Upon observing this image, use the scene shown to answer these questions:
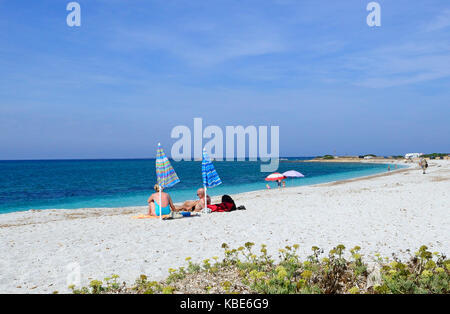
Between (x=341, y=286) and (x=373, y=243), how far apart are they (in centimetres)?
388

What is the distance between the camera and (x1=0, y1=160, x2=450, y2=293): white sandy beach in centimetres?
716

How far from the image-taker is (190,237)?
32.8ft

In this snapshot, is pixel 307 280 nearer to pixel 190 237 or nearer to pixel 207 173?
Answer: pixel 190 237

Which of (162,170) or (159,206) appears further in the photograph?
(159,206)

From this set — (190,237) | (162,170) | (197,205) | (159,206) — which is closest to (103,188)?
(197,205)

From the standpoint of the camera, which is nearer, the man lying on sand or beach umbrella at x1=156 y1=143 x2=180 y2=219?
beach umbrella at x1=156 y1=143 x2=180 y2=219

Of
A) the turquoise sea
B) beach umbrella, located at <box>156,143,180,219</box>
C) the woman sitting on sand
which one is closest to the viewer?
beach umbrella, located at <box>156,143,180,219</box>

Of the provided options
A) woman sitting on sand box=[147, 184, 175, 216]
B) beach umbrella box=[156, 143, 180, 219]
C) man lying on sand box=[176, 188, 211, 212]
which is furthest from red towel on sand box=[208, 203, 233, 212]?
beach umbrella box=[156, 143, 180, 219]

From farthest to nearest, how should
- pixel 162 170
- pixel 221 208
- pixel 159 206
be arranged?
1. pixel 221 208
2. pixel 159 206
3. pixel 162 170

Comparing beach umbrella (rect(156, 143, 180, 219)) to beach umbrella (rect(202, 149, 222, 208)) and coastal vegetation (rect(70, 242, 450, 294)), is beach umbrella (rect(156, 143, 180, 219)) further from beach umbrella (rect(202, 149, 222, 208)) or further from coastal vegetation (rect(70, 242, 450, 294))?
coastal vegetation (rect(70, 242, 450, 294))

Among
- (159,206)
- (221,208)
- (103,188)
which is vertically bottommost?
(103,188)

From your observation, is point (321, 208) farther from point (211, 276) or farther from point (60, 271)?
point (60, 271)
